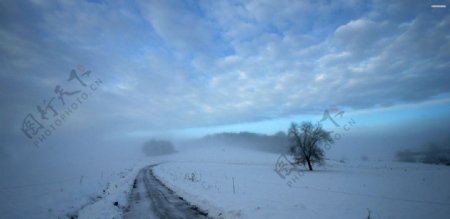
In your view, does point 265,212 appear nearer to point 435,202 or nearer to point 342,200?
point 342,200

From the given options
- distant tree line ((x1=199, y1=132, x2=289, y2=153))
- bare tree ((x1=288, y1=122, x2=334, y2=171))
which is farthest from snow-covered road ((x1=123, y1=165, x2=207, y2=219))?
distant tree line ((x1=199, y1=132, x2=289, y2=153))

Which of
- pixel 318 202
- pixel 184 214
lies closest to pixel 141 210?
pixel 184 214

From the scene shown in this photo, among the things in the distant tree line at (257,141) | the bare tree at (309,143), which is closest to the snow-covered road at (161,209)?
the bare tree at (309,143)

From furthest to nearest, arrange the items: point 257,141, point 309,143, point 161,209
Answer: point 257,141 < point 309,143 < point 161,209

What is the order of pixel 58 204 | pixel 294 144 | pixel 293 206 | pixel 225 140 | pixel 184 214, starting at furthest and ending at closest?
pixel 225 140 → pixel 294 144 → pixel 58 204 → pixel 293 206 → pixel 184 214

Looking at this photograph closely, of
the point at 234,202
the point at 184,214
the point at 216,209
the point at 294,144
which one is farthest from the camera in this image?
the point at 294,144

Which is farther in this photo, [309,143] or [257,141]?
[257,141]

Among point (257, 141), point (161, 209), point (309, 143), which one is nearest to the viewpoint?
point (161, 209)

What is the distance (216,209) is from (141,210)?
465cm

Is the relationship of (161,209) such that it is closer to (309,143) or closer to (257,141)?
(309,143)

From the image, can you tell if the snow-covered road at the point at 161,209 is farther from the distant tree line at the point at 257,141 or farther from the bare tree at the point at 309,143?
the distant tree line at the point at 257,141

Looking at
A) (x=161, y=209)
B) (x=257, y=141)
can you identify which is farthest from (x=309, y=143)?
(x=257, y=141)

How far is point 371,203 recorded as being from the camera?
1489cm

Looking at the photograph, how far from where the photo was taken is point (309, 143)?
142ft
